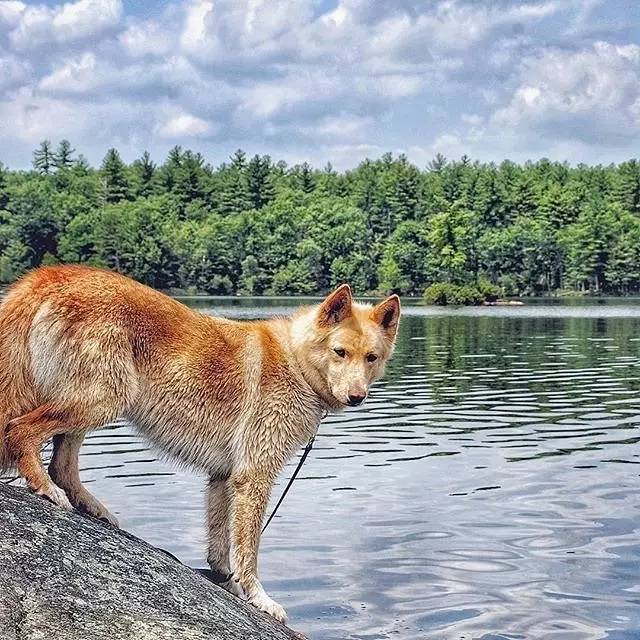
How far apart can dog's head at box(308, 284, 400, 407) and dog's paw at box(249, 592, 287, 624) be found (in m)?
1.54

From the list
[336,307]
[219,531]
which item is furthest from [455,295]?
[336,307]

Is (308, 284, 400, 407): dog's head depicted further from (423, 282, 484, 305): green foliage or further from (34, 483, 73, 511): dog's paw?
(423, 282, 484, 305): green foliage

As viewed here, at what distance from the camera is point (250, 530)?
818cm

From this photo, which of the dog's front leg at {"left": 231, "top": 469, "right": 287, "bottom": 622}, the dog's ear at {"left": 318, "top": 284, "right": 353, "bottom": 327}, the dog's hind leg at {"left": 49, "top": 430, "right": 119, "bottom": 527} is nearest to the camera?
the dog's hind leg at {"left": 49, "top": 430, "right": 119, "bottom": 527}

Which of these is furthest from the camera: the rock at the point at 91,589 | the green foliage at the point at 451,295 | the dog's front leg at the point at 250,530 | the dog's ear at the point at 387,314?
the green foliage at the point at 451,295

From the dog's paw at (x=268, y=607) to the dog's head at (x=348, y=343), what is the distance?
1.54m

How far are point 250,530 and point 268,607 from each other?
568 mm

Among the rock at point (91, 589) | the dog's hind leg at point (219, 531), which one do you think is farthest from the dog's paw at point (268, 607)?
the rock at point (91, 589)

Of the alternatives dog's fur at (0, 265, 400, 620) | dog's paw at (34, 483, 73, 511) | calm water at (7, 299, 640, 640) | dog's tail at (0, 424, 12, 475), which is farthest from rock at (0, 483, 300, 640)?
calm water at (7, 299, 640, 640)

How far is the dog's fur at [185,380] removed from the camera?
7.39 metres

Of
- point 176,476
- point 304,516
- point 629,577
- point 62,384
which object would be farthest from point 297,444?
point 176,476

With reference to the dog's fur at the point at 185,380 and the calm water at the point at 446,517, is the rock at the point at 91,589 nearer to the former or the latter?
the dog's fur at the point at 185,380

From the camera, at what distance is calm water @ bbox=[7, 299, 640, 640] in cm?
1238

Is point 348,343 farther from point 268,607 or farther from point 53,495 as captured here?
point 53,495
